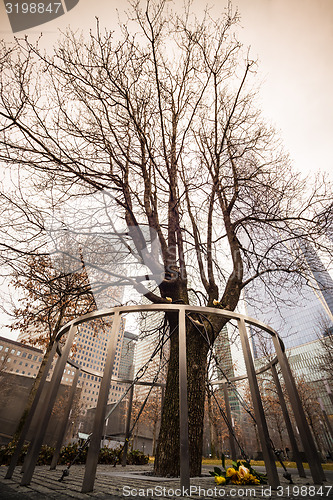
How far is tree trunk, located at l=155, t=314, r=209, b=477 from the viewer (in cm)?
314

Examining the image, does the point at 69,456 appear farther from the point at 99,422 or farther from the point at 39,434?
the point at 99,422

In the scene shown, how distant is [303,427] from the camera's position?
8.06 feet

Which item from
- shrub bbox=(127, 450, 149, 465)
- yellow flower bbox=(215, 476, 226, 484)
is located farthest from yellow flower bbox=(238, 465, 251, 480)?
shrub bbox=(127, 450, 149, 465)

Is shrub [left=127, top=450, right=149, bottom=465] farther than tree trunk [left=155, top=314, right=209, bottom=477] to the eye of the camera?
Yes

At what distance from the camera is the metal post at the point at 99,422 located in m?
1.77

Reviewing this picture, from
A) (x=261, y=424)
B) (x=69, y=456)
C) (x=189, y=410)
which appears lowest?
(x=69, y=456)

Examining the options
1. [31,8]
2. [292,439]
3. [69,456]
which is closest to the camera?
[292,439]

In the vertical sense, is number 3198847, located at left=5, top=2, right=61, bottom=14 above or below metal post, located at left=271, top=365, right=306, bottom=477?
above

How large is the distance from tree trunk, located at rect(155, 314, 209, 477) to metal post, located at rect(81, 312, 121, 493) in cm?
178

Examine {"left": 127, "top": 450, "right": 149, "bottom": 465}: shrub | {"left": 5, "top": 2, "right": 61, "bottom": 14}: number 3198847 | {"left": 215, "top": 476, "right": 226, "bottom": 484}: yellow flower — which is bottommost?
{"left": 215, "top": 476, "right": 226, "bottom": 484}: yellow flower

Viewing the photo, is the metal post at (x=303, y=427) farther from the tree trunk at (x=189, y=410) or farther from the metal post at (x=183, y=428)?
the tree trunk at (x=189, y=410)

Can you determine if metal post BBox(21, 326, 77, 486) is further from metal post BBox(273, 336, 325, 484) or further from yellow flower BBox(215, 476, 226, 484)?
metal post BBox(273, 336, 325, 484)

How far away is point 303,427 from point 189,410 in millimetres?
1574

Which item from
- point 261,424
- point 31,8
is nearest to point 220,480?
point 261,424
